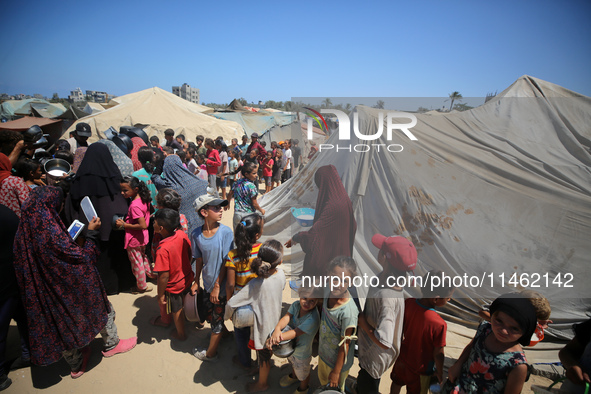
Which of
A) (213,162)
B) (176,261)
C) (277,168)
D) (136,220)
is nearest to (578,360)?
(176,261)

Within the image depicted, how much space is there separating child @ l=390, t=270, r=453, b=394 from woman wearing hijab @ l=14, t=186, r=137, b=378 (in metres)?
2.60

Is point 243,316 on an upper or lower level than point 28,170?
lower

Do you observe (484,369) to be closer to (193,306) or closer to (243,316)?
(243,316)

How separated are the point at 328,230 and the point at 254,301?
865mm

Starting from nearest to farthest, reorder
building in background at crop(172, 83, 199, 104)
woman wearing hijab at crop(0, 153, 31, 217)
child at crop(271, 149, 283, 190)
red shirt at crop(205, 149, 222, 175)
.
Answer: woman wearing hijab at crop(0, 153, 31, 217) < red shirt at crop(205, 149, 222, 175) < child at crop(271, 149, 283, 190) < building in background at crop(172, 83, 199, 104)

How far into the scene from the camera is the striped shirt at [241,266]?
231 cm

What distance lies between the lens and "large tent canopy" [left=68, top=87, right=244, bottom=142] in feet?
34.6

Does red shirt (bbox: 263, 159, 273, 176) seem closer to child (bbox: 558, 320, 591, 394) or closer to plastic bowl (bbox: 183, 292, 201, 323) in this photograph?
plastic bowl (bbox: 183, 292, 201, 323)

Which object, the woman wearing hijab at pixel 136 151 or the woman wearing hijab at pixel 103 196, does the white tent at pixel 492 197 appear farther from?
the woman wearing hijab at pixel 136 151

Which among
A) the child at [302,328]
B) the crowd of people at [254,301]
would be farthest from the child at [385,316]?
the child at [302,328]

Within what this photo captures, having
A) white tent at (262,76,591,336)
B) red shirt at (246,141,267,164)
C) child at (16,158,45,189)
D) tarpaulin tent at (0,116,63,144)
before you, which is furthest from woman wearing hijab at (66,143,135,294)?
tarpaulin tent at (0,116,63,144)

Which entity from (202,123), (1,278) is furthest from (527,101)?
(202,123)

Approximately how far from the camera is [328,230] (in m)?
2.41

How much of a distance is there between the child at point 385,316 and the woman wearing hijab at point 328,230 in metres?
0.47
